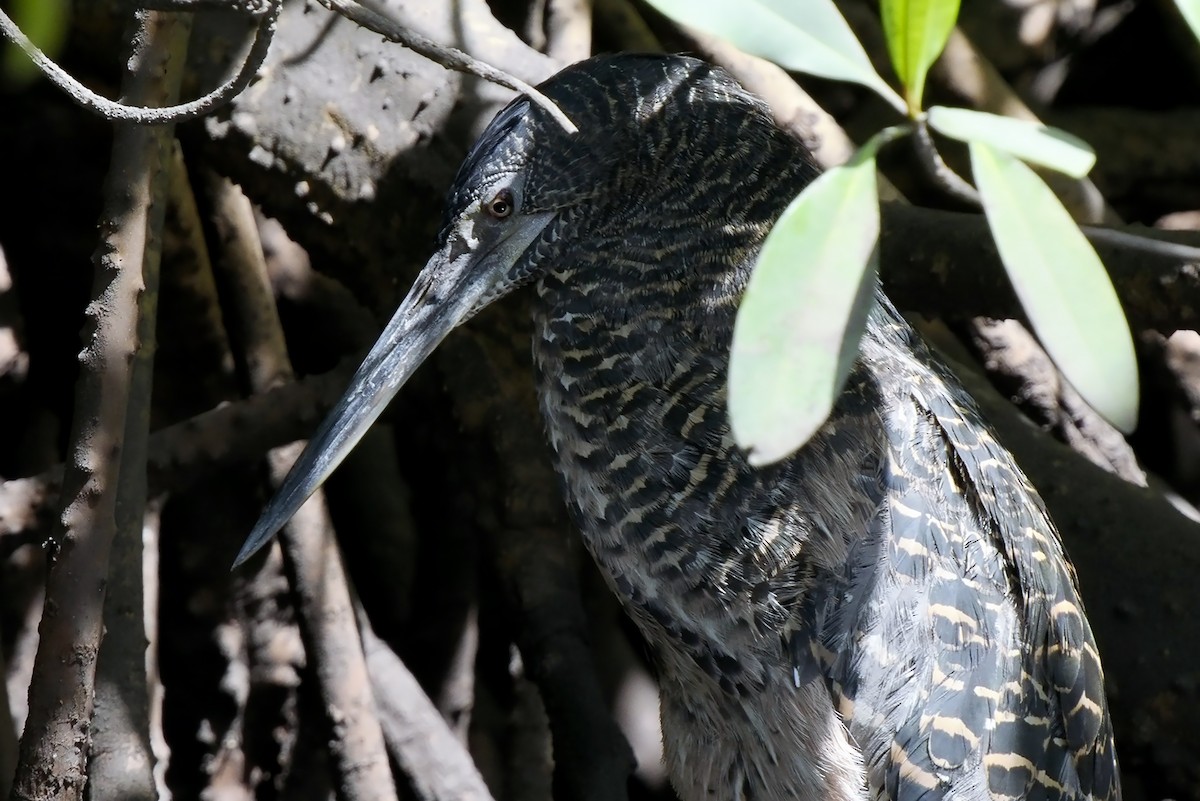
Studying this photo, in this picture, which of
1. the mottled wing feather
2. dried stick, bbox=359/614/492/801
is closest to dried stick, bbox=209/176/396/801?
dried stick, bbox=359/614/492/801

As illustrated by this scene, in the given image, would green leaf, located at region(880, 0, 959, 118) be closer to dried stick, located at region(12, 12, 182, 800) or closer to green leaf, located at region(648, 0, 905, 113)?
green leaf, located at region(648, 0, 905, 113)

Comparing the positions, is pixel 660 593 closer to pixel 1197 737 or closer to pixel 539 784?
pixel 1197 737

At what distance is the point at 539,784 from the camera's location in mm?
2070

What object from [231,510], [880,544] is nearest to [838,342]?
[880,544]

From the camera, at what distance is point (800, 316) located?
53cm

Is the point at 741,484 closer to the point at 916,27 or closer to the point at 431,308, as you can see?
the point at 431,308

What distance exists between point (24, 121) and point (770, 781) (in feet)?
4.68

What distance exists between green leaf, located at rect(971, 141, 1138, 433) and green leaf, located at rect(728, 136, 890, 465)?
0.06 m

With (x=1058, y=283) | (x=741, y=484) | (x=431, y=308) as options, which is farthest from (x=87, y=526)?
(x=1058, y=283)

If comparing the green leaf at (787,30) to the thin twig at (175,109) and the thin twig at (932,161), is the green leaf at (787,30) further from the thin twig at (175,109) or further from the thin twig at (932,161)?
the thin twig at (175,109)

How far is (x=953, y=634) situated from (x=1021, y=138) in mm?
866

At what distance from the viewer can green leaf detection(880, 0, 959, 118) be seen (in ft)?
1.84

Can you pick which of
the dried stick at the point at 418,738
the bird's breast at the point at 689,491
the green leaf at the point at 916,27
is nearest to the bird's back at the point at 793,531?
the bird's breast at the point at 689,491

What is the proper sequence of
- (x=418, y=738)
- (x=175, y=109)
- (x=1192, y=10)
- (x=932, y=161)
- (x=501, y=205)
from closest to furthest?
(x=1192, y=10) → (x=932, y=161) → (x=175, y=109) → (x=501, y=205) → (x=418, y=738)
